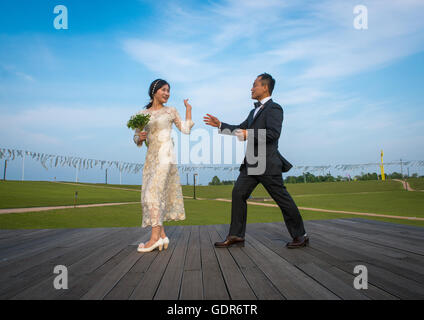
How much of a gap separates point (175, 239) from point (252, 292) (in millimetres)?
2467

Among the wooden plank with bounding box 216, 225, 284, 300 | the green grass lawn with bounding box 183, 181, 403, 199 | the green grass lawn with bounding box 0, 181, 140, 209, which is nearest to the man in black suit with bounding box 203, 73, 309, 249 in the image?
the wooden plank with bounding box 216, 225, 284, 300

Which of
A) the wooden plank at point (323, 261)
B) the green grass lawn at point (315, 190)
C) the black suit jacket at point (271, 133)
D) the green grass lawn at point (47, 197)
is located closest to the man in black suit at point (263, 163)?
the black suit jacket at point (271, 133)

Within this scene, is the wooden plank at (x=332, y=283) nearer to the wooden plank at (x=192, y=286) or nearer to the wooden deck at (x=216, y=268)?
the wooden deck at (x=216, y=268)

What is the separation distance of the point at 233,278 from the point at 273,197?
54.9 inches

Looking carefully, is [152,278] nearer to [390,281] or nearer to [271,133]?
[390,281]

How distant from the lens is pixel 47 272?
2363mm

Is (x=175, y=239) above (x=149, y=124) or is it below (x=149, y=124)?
below

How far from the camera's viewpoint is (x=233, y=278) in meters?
2.11

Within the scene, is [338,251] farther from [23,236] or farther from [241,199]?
[23,236]

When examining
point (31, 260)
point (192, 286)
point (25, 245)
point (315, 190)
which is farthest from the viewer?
point (315, 190)

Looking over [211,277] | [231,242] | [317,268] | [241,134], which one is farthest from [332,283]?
[241,134]

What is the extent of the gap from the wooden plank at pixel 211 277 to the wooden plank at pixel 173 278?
0.63ft

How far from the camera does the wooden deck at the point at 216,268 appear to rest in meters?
1.80
